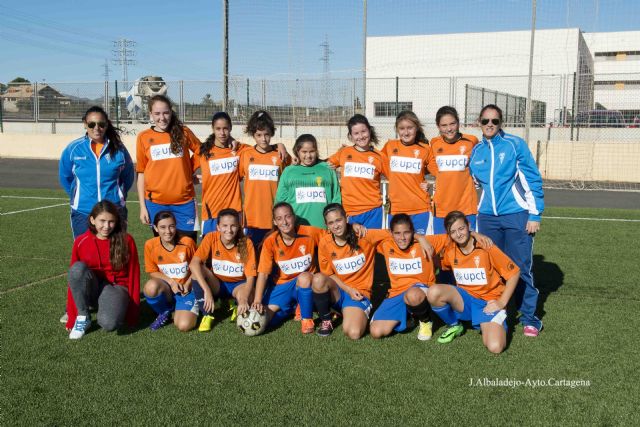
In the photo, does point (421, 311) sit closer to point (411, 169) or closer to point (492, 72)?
point (411, 169)

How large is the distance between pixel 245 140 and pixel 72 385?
1444 cm

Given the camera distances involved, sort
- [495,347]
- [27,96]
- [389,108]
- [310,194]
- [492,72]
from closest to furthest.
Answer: [495,347]
[310,194]
[389,108]
[27,96]
[492,72]

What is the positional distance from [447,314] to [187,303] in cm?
207

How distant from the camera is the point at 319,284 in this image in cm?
435

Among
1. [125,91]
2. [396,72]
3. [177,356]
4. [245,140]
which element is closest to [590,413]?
[177,356]

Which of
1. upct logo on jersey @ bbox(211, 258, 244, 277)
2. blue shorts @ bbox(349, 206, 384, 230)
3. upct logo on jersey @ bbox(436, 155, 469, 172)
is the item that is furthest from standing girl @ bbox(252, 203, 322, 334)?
upct logo on jersey @ bbox(436, 155, 469, 172)

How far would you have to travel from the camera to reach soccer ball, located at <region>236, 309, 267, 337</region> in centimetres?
423

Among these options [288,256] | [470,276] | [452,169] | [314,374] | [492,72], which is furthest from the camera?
[492,72]

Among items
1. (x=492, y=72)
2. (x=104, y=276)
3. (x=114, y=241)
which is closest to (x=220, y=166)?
(x=114, y=241)

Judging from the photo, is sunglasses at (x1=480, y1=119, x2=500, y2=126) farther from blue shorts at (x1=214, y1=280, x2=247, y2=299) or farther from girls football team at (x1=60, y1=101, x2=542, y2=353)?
blue shorts at (x1=214, y1=280, x2=247, y2=299)

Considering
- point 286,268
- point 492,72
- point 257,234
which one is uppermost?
point 492,72

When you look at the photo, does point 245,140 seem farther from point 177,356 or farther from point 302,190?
point 177,356

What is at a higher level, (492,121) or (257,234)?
(492,121)

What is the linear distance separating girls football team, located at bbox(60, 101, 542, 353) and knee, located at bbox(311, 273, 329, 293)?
12 mm
